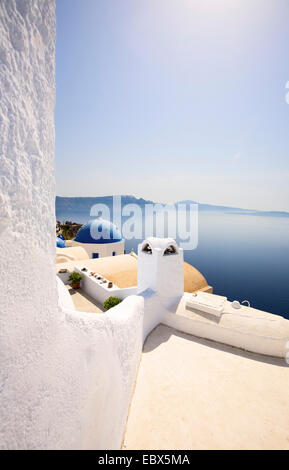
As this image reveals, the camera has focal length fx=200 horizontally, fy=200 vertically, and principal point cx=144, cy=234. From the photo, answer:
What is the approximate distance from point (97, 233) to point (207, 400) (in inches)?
777

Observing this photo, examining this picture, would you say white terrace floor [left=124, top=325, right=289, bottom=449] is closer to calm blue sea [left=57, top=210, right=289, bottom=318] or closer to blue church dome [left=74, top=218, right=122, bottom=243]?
blue church dome [left=74, top=218, right=122, bottom=243]

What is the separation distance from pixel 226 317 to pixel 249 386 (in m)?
1.99

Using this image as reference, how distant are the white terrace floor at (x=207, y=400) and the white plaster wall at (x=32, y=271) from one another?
8.26 feet

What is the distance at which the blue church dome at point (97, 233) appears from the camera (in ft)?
74.2

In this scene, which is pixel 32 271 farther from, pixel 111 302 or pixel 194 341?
pixel 111 302

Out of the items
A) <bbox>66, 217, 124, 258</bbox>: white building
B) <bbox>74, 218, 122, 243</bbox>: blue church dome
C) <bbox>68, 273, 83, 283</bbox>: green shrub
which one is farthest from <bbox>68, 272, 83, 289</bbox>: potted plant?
<bbox>74, 218, 122, 243</bbox>: blue church dome

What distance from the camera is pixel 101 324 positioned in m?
3.05

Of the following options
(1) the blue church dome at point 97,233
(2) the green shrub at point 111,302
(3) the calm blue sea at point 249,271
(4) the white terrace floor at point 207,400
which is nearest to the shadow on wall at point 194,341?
(4) the white terrace floor at point 207,400

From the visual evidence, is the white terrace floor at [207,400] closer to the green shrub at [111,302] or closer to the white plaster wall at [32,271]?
the white plaster wall at [32,271]

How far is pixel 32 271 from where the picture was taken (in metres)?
1.65

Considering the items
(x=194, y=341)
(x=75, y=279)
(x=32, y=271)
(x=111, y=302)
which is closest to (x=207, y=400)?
(x=194, y=341)

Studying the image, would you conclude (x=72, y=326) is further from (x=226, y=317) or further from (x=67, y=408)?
(x=226, y=317)

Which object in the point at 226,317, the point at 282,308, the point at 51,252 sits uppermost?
the point at 51,252
